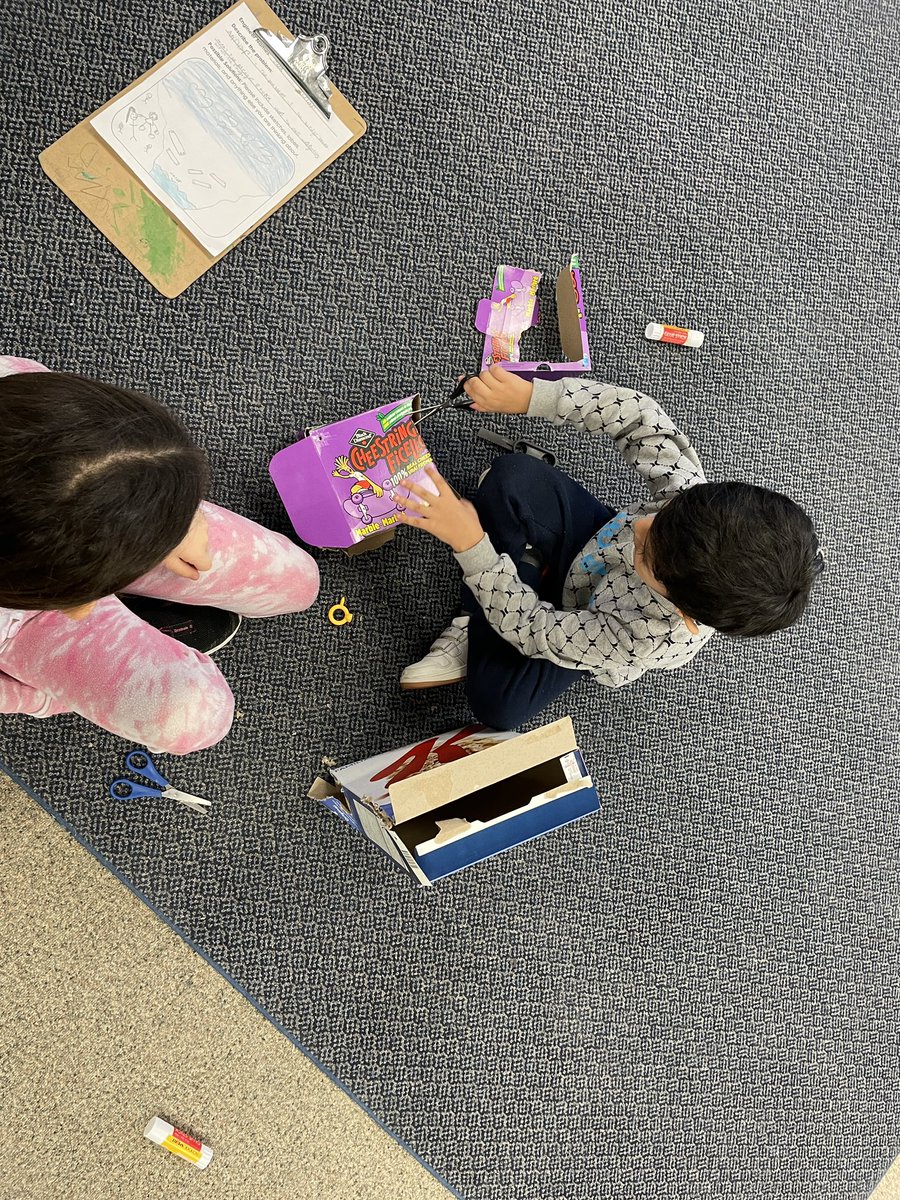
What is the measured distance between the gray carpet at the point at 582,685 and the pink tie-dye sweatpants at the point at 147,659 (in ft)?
0.40

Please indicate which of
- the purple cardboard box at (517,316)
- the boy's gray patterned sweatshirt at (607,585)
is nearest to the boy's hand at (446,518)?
the boy's gray patterned sweatshirt at (607,585)

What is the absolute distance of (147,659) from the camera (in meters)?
0.74

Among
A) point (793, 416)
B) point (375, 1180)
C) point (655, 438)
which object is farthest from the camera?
point (793, 416)

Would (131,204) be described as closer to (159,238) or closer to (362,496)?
(159,238)

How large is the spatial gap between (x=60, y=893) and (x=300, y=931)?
0.27 metres

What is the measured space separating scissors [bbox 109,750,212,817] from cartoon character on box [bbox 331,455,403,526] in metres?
0.36

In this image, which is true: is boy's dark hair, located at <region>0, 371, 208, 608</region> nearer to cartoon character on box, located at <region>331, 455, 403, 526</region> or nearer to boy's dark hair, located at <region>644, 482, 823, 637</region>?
cartoon character on box, located at <region>331, 455, 403, 526</region>

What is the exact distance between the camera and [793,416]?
1087 millimetres

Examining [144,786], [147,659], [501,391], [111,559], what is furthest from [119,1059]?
[501,391]

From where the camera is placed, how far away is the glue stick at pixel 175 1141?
2.91 ft

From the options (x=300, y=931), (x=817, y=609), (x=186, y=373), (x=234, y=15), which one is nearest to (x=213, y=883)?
(x=300, y=931)

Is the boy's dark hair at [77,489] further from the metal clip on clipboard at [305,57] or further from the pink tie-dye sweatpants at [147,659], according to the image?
the metal clip on clipboard at [305,57]

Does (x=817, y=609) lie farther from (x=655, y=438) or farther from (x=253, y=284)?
(x=253, y=284)

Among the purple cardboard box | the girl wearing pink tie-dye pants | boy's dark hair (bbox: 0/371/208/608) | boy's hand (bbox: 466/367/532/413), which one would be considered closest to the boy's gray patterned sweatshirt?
boy's hand (bbox: 466/367/532/413)
